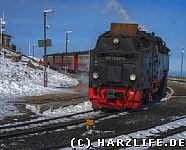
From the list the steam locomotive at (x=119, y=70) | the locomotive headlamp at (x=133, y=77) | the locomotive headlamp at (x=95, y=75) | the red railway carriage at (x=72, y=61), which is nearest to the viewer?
the locomotive headlamp at (x=133, y=77)

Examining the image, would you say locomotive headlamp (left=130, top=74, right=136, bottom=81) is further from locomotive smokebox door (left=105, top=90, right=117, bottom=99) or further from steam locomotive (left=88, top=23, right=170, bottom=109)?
locomotive smokebox door (left=105, top=90, right=117, bottom=99)

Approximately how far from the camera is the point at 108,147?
350 inches

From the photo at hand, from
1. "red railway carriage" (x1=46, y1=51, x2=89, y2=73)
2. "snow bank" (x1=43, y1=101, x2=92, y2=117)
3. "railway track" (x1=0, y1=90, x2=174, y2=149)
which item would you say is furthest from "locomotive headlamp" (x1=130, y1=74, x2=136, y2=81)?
"red railway carriage" (x1=46, y1=51, x2=89, y2=73)

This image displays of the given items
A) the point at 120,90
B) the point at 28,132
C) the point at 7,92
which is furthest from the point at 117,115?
the point at 7,92

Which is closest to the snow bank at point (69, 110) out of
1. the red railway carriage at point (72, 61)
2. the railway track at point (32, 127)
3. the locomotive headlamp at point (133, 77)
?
the railway track at point (32, 127)

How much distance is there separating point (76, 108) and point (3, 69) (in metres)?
18.6

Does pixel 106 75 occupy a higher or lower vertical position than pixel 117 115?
higher

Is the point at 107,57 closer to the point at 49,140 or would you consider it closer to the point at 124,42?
the point at 124,42

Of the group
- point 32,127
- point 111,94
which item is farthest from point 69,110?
point 32,127

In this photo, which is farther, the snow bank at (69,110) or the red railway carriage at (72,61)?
the red railway carriage at (72,61)

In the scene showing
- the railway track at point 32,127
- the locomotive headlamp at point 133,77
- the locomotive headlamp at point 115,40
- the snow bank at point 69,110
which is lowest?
the snow bank at point 69,110

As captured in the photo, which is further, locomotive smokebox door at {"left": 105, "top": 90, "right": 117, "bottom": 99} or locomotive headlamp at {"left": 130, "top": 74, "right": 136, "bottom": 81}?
locomotive smokebox door at {"left": 105, "top": 90, "right": 117, "bottom": 99}

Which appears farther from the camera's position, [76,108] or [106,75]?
[76,108]

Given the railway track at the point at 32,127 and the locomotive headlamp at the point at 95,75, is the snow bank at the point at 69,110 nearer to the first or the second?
the railway track at the point at 32,127
